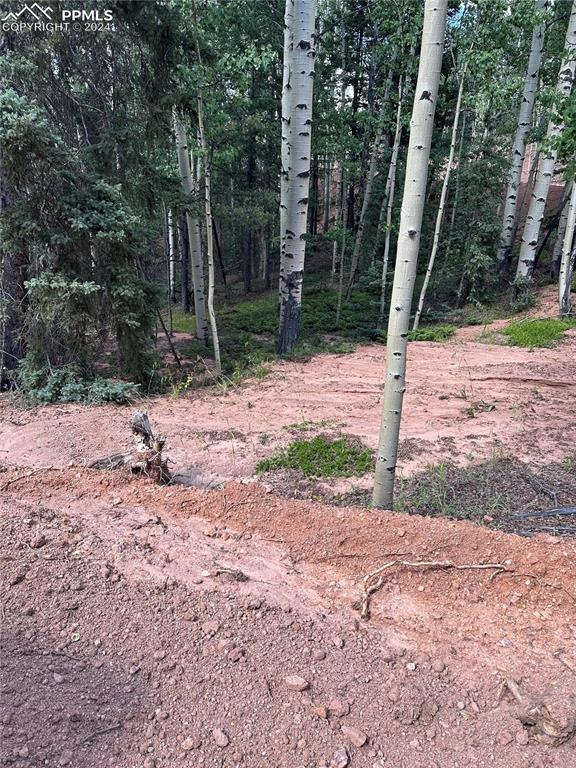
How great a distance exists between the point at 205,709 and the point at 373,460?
10.3ft

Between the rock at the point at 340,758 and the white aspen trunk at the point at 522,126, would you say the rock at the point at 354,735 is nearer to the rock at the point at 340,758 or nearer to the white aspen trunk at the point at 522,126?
the rock at the point at 340,758

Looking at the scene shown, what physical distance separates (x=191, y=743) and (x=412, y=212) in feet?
9.87

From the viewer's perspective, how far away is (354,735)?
7.02 feet

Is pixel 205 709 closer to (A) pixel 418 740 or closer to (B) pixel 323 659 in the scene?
(B) pixel 323 659

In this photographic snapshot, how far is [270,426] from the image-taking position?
5973mm

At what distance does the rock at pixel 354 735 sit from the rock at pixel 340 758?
0.17 feet

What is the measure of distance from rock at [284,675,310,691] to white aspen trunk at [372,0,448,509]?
1613 mm

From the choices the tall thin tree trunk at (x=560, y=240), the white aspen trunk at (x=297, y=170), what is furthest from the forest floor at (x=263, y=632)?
the tall thin tree trunk at (x=560, y=240)

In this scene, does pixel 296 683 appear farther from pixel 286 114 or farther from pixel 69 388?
pixel 286 114

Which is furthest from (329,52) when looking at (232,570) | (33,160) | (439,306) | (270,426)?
(232,570)

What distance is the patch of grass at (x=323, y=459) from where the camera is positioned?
15.9 ft

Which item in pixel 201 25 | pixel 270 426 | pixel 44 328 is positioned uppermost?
pixel 201 25

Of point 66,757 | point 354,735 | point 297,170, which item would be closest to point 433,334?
point 297,170

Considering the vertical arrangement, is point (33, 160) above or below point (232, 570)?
above
